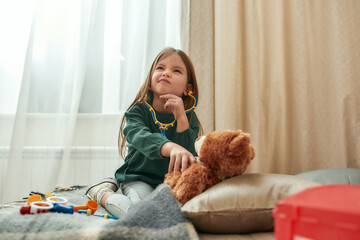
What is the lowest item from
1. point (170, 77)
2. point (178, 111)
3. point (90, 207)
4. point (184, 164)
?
point (90, 207)

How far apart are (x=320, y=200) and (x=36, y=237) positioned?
0.45 meters

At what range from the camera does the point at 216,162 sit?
740 mm

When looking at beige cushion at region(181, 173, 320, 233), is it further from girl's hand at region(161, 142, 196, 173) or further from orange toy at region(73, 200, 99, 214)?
orange toy at region(73, 200, 99, 214)

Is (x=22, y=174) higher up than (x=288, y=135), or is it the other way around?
(x=288, y=135)

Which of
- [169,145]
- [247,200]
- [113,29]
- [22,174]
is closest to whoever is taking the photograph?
[247,200]

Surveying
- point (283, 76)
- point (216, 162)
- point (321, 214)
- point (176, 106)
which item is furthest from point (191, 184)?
point (283, 76)

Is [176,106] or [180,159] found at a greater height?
[176,106]

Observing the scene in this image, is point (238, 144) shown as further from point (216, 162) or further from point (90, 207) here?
point (90, 207)

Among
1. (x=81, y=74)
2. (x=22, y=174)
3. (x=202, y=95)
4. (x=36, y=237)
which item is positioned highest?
(x=81, y=74)

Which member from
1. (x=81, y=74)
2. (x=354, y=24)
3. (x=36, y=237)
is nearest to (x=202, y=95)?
(x=81, y=74)

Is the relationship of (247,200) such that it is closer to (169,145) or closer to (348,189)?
(348,189)

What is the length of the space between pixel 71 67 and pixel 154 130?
828 mm

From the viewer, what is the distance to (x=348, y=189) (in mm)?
440

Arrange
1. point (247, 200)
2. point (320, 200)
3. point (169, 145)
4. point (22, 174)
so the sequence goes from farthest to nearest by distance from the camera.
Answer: point (22, 174) < point (169, 145) < point (247, 200) < point (320, 200)
